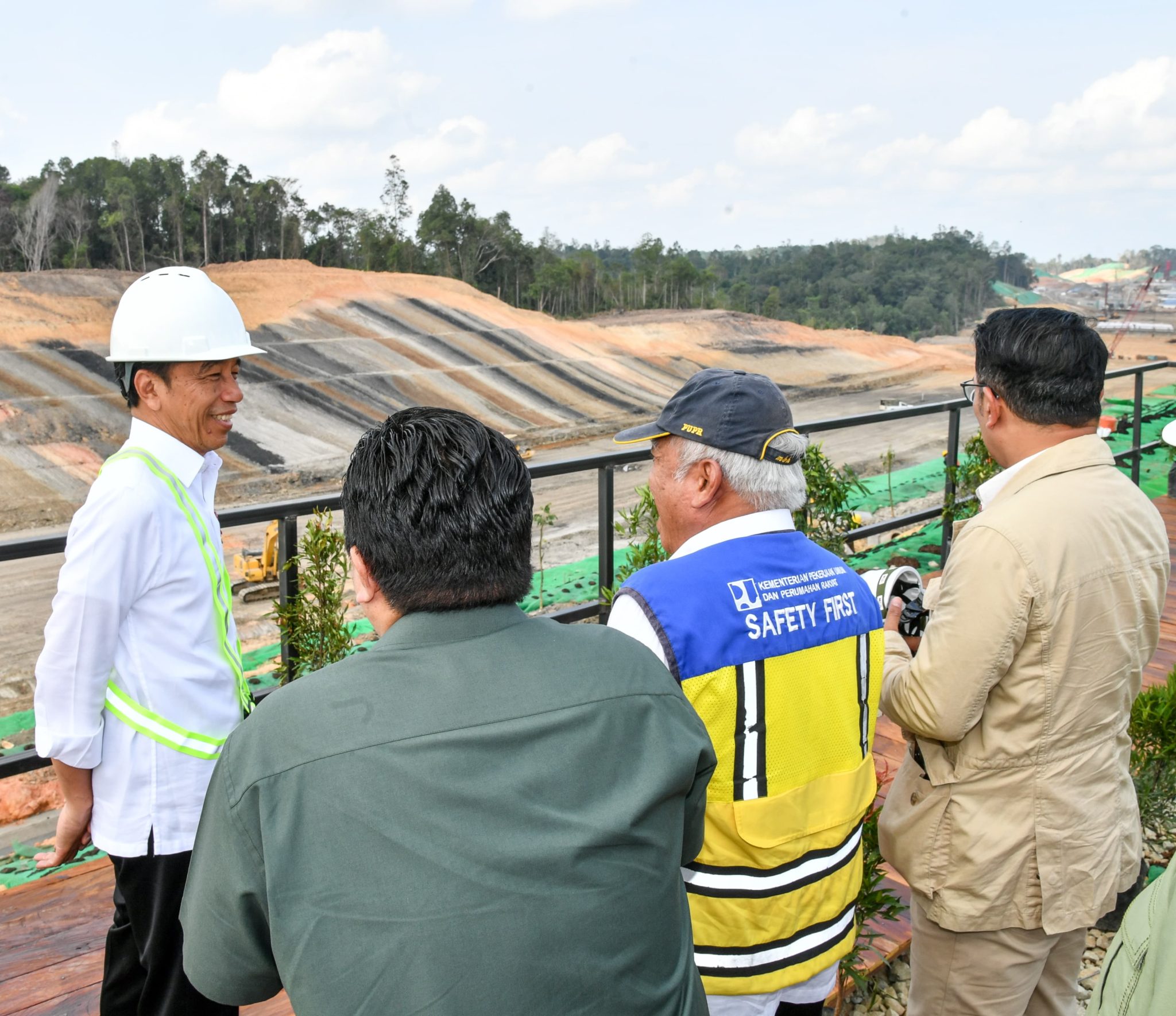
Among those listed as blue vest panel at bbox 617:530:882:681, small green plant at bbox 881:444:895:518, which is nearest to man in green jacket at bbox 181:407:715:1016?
blue vest panel at bbox 617:530:882:681

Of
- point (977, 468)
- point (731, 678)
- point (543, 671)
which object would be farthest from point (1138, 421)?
point (543, 671)

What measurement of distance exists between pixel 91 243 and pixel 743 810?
45427 mm

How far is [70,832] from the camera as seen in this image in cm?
197

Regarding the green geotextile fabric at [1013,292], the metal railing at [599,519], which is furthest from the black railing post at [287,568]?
the green geotextile fabric at [1013,292]

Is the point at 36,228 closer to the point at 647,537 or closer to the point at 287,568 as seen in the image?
the point at 287,568

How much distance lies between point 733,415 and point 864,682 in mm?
515

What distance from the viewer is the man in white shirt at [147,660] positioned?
1855 mm

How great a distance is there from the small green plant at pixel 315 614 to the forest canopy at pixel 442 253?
3992 centimetres

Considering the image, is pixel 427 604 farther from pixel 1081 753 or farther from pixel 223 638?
pixel 1081 753

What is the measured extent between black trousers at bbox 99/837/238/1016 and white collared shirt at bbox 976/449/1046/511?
1774 millimetres

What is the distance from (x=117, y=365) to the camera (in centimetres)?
210

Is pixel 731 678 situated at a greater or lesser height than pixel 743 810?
greater

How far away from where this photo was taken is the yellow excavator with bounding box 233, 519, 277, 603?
1252 cm

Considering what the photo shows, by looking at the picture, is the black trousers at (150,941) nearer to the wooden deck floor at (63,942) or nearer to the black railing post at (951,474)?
the wooden deck floor at (63,942)
